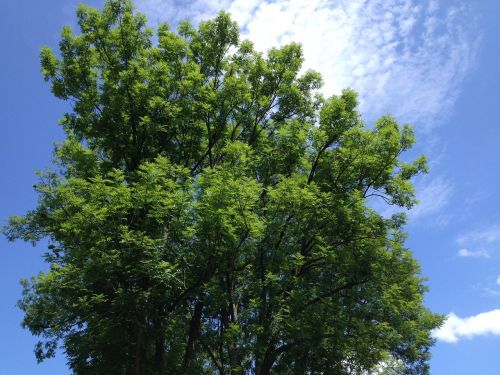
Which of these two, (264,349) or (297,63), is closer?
(264,349)

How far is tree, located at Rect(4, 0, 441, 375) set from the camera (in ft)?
37.9

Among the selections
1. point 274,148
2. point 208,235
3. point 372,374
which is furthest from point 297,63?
point 372,374

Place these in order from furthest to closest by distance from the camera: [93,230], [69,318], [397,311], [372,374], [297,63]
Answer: [372,374], [297,63], [397,311], [69,318], [93,230]

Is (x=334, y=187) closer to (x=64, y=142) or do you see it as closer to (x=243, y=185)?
(x=243, y=185)

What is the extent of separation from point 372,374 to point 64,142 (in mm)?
16616

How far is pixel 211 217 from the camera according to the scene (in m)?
11.0

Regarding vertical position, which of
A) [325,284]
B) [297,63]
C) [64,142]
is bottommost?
[325,284]

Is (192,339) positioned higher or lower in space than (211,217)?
lower

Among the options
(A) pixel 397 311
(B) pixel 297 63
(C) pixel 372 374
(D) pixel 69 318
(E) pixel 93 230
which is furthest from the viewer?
(C) pixel 372 374

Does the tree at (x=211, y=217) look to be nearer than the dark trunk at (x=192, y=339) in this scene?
Yes

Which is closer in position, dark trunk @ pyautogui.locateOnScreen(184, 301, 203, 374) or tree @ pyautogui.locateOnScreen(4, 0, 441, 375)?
tree @ pyautogui.locateOnScreen(4, 0, 441, 375)

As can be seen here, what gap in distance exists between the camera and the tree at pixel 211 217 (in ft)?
37.9

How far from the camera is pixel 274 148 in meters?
15.3

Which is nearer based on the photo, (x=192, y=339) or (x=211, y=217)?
(x=211, y=217)
